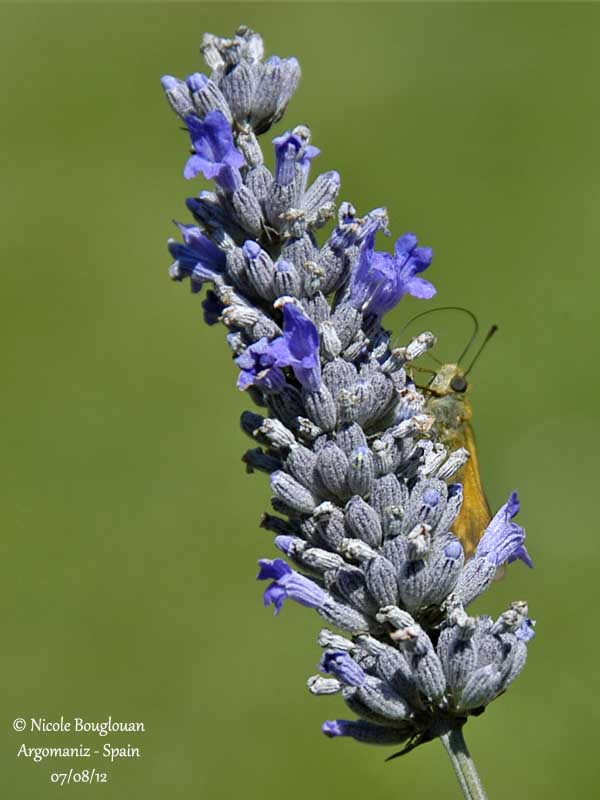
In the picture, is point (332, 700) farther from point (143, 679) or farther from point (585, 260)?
point (585, 260)

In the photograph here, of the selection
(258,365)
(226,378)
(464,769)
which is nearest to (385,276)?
(258,365)

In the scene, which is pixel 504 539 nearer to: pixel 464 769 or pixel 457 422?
pixel 464 769

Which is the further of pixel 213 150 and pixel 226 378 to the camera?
pixel 226 378

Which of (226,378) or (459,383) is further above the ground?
(226,378)

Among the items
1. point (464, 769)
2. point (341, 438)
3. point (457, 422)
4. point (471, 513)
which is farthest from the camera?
point (457, 422)

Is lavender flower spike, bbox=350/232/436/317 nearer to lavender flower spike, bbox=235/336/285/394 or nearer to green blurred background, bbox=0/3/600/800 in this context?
lavender flower spike, bbox=235/336/285/394

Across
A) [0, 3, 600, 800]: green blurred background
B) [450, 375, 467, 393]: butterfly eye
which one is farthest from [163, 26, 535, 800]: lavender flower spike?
[0, 3, 600, 800]: green blurred background

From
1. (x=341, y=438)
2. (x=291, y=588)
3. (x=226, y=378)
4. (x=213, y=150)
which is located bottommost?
(x=291, y=588)

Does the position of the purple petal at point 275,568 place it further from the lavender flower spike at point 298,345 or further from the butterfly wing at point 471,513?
the butterfly wing at point 471,513
